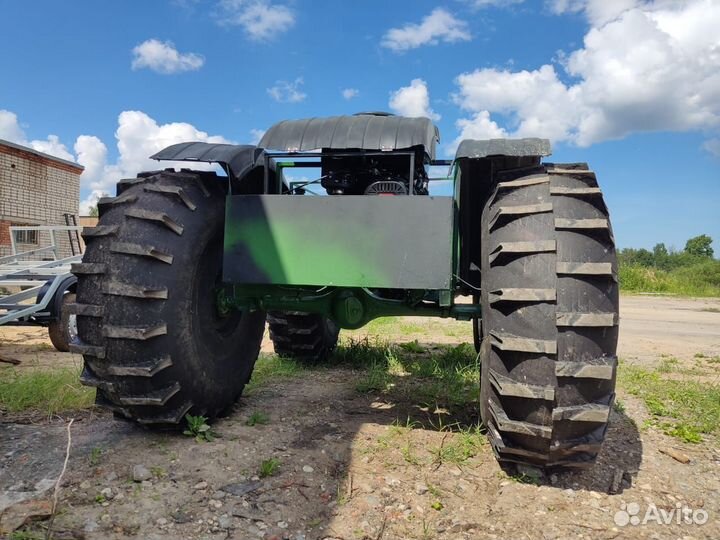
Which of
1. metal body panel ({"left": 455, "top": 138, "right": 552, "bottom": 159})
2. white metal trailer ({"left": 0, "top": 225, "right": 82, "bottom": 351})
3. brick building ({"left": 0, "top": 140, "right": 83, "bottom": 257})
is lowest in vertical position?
white metal trailer ({"left": 0, "top": 225, "right": 82, "bottom": 351})

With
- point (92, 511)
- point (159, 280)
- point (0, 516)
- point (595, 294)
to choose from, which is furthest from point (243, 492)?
point (595, 294)

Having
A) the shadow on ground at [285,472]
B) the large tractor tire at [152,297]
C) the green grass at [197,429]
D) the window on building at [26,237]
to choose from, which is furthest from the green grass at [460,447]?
the window on building at [26,237]

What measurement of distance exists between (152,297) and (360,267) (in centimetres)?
109

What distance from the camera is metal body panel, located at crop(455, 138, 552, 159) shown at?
263cm

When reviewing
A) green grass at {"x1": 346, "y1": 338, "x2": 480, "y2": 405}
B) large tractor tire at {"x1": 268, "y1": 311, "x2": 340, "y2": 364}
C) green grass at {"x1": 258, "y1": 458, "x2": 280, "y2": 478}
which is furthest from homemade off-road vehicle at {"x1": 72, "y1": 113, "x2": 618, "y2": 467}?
large tractor tire at {"x1": 268, "y1": 311, "x2": 340, "y2": 364}

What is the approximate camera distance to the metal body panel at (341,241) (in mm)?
2756

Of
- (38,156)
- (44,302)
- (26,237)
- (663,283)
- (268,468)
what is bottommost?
(663,283)

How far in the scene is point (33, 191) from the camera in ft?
56.5

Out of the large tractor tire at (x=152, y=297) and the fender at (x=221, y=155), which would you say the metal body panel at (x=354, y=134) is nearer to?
the fender at (x=221, y=155)

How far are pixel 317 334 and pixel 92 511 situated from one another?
10.9 feet

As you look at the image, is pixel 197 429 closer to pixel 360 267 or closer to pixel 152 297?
pixel 152 297

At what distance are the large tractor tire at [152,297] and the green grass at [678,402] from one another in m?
3.01

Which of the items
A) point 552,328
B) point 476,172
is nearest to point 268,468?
point 552,328

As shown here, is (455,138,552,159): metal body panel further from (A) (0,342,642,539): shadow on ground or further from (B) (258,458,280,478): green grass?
(B) (258,458,280,478): green grass
